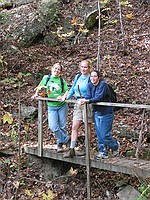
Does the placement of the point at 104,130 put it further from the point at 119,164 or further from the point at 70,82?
the point at 70,82

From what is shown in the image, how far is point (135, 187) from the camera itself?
281 inches

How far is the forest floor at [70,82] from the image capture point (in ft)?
25.8

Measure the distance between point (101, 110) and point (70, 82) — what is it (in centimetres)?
533

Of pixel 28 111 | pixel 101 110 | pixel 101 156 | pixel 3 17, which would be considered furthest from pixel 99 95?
pixel 3 17

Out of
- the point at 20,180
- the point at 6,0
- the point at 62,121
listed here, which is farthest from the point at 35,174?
the point at 6,0

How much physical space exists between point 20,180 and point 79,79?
303 cm

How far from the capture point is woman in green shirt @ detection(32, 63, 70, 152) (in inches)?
281

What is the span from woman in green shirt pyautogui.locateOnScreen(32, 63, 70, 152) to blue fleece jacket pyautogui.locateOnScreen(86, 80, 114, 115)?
2.23 feet

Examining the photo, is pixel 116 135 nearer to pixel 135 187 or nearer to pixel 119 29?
pixel 135 187

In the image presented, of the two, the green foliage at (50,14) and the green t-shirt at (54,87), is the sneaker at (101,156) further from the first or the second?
the green foliage at (50,14)

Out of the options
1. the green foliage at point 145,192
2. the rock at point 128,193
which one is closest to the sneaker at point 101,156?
the rock at point 128,193

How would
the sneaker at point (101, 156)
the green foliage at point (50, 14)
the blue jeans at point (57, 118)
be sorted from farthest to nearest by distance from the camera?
the green foliage at point (50, 14), the blue jeans at point (57, 118), the sneaker at point (101, 156)

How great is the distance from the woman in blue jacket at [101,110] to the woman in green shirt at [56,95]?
723 millimetres

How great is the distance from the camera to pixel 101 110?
6629 mm
